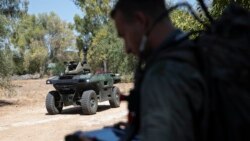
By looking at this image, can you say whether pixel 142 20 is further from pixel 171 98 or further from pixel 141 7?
pixel 171 98

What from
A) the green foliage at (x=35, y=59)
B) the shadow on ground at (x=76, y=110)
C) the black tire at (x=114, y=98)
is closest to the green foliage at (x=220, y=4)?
the shadow on ground at (x=76, y=110)

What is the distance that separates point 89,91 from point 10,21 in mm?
7841

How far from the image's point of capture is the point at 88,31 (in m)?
53.6

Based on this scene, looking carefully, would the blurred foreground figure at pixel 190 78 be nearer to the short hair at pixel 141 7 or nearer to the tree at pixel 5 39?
the short hair at pixel 141 7

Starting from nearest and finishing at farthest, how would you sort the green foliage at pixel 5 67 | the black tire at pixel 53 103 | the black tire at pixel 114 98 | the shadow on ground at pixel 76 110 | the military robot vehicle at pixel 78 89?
the military robot vehicle at pixel 78 89 → the black tire at pixel 53 103 → the shadow on ground at pixel 76 110 → the black tire at pixel 114 98 → the green foliage at pixel 5 67

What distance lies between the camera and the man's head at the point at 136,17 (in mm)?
1665

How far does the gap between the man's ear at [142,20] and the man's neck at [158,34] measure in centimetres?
3

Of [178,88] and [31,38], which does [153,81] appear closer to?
[178,88]

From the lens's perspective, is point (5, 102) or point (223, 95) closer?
point (223, 95)

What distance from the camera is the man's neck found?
5.48 feet

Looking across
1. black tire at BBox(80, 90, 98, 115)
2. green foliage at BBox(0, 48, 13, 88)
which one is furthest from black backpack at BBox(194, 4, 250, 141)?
green foliage at BBox(0, 48, 13, 88)

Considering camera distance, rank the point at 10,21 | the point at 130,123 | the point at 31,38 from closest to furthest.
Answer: the point at 130,123 → the point at 10,21 → the point at 31,38

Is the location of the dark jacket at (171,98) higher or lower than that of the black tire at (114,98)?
higher

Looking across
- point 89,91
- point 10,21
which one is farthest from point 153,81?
point 10,21
